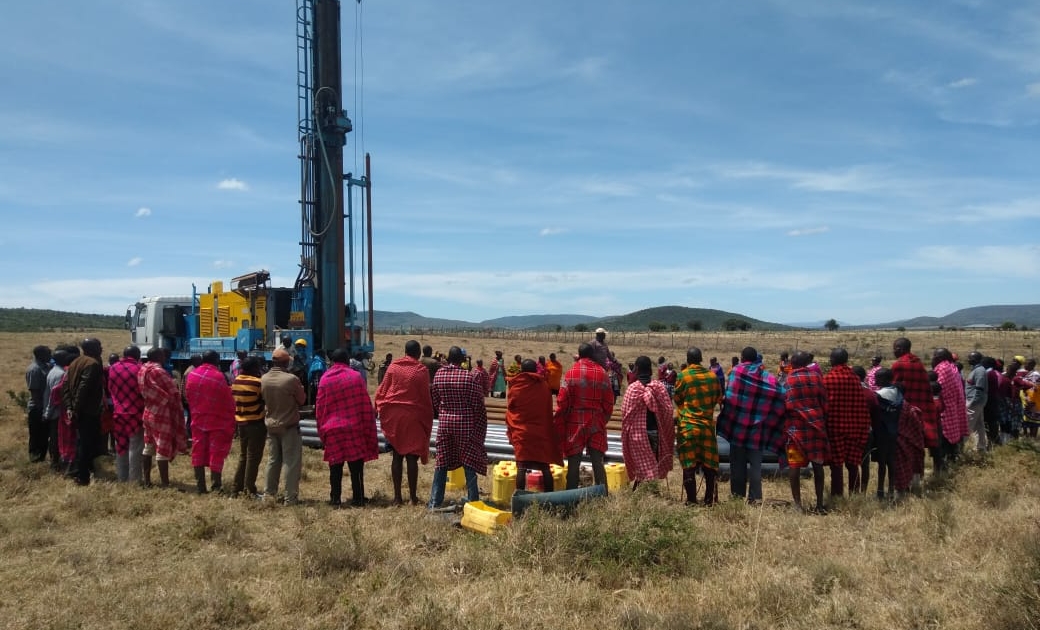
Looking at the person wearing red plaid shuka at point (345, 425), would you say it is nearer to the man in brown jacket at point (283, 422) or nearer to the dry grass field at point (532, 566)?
the man in brown jacket at point (283, 422)

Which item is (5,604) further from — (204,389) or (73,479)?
(73,479)

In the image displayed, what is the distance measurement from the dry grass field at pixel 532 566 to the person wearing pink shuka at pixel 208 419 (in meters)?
0.56

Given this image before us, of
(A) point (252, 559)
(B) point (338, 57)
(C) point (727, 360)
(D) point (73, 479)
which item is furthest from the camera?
(C) point (727, 360)

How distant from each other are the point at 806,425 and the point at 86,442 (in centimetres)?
812

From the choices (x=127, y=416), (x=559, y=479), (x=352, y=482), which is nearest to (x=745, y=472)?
(x=559, y=479)

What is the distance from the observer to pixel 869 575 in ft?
16.2

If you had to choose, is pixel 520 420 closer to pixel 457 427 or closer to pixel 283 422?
pixel 457 427

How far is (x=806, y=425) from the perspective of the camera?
23.0 feet

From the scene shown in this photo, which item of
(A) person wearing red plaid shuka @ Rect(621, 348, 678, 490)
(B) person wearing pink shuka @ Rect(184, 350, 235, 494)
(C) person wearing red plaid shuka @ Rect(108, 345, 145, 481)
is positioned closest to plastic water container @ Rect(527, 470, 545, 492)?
(A) person wearing red plaid shuka @ Rect(621, 348, 678, 490)

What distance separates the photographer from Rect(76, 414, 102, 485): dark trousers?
8086mm

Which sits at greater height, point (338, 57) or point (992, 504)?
point (338, 57)

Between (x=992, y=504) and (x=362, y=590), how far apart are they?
6303 millimetres

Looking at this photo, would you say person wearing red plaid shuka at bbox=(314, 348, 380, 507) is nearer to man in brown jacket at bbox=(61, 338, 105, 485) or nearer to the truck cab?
man in brown jacket at bbox=(61, 338, 105, 485)

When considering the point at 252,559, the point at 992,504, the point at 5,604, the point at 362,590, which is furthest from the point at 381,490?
the point at 992,504
